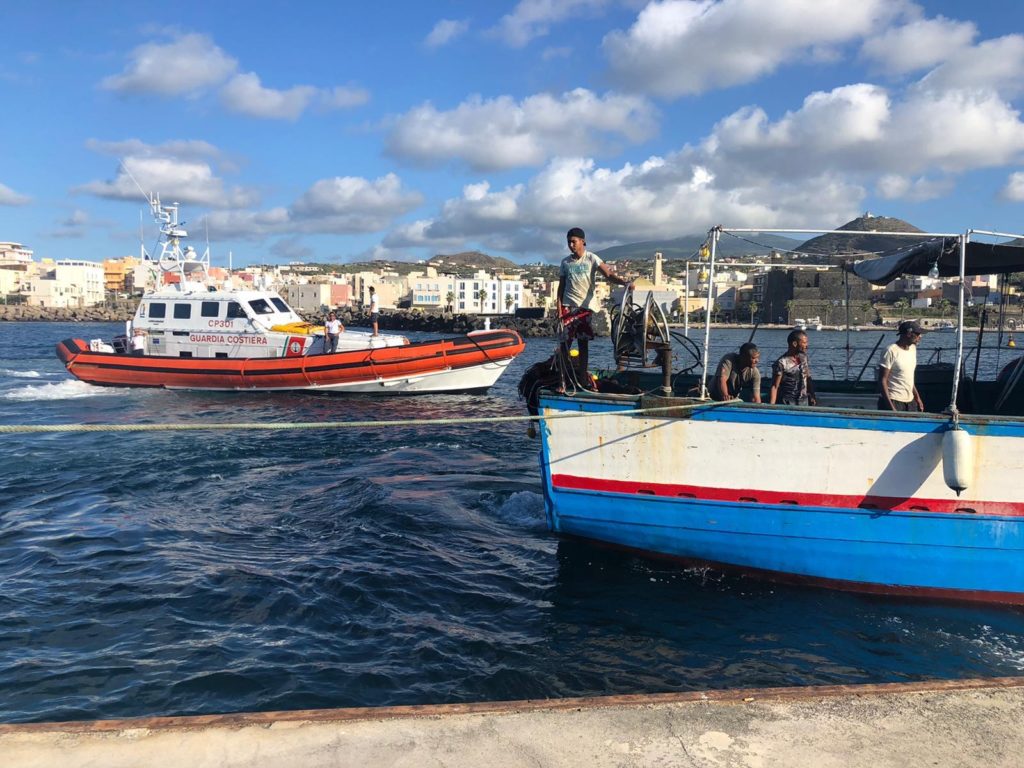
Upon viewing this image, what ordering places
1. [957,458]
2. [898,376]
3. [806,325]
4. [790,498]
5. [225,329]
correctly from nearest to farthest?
Answer: [957,458] < [790,498] < [898,376] < [806,325] < [225,329]

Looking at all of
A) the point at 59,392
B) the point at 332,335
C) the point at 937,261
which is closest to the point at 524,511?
the point at 937,261

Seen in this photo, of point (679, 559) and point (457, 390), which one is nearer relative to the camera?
point (679, 559)

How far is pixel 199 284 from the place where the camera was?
23.7 metres

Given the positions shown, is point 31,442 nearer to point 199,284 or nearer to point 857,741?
point 199,284

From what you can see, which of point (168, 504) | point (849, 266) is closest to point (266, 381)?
point (168, 504)

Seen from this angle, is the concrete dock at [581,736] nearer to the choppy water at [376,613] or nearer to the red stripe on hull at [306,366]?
the choppy water at [376,613]

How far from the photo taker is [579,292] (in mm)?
7820

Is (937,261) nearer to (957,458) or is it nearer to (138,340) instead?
(957,458)

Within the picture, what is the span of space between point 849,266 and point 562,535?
15.9 feet

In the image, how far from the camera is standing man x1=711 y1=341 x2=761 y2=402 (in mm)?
7324

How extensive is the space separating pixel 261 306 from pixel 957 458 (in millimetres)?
19992

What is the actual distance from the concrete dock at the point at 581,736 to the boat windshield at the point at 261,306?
19454mm

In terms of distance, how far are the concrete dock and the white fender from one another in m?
2.40

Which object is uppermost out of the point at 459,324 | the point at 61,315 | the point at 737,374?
the point at 61,315
